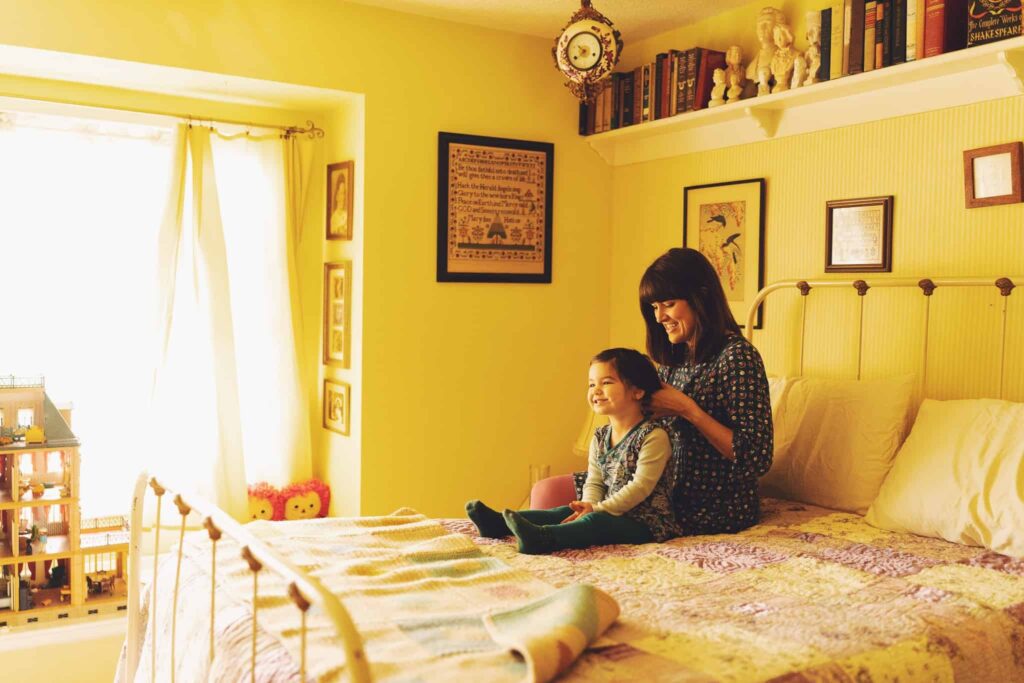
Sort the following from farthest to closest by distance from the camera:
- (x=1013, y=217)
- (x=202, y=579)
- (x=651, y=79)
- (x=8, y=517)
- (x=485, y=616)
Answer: (x=651, y=79) < (x=8, y=517) < (x=1013, y=217) < (x=202, y=579) < (x=485, y=616)

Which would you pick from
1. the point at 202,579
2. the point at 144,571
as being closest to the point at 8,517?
the point at 144,571

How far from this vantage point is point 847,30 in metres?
Result: 2.87

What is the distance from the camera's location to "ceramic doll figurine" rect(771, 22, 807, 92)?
3.07m

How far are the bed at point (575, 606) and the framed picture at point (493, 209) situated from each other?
1476 millimetres

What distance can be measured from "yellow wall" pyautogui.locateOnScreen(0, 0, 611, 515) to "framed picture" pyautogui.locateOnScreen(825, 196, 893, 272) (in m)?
1.16

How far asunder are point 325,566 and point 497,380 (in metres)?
1.86

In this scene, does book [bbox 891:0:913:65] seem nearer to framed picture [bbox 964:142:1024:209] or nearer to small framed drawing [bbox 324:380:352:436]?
framed picture [bbox 964:142:1024:209]

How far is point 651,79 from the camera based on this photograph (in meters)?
3.61

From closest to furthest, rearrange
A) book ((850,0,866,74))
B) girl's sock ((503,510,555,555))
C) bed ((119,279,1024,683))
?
bed ((119,279,1024,683)), girl's sock ((503,510,555,555)), book ((850,0,866,74))

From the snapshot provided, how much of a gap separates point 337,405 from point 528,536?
166cm

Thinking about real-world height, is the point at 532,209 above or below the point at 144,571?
above

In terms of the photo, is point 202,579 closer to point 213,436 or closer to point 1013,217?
point 213,436

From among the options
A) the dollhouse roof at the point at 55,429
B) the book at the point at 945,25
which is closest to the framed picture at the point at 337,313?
the dollhouse roof at the point at 55,429

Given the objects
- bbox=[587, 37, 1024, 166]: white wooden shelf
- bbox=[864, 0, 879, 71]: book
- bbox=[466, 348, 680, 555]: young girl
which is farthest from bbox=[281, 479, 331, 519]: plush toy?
bbox=[864, 0, 879, 71]: book
